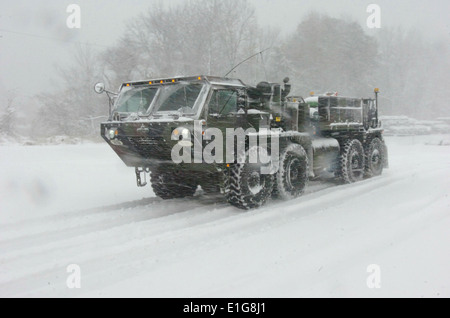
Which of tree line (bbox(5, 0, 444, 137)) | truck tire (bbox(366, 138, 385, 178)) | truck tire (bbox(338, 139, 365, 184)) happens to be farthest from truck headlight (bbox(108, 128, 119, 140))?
tree line (bbox(5, 0, 444, 137))

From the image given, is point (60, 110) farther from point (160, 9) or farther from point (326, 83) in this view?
point (326, 83)

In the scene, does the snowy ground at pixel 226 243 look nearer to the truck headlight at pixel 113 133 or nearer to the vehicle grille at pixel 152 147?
the vehicle grille at pixel 152 147

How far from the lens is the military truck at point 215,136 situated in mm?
6875

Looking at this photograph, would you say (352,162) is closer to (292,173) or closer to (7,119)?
(292,173)

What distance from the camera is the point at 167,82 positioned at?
7.36 meters

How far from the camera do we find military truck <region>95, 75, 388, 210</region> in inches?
271

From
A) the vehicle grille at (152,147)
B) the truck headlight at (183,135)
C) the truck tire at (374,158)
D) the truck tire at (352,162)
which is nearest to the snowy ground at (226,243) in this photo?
the truck tire at (352,162)

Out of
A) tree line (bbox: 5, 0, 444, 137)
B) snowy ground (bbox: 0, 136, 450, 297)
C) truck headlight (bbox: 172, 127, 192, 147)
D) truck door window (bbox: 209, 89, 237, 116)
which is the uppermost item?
tree line (bbox: 5, 0, 444, 137)

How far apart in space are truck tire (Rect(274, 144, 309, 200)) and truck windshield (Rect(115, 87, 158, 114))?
2673 mm

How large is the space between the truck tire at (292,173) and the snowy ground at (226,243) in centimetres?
28

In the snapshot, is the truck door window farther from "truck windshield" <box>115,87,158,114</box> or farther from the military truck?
"truck windshield" <box>115,87,158,114</box>

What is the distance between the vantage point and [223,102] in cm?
729

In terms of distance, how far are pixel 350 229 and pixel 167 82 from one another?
151 inches

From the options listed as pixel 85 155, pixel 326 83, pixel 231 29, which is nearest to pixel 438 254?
pixel 85 155
